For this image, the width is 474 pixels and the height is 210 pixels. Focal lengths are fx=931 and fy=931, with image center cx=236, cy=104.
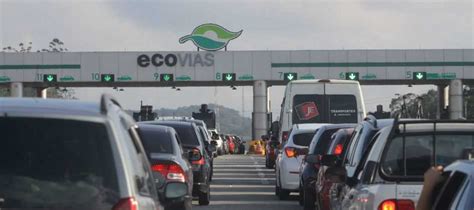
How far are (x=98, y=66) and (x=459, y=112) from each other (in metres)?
18.8

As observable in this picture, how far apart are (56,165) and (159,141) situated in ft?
28.2

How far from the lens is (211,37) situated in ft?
165

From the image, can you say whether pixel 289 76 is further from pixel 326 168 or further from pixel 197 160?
pixel 326 168

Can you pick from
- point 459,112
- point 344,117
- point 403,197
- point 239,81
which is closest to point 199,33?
point 239,81

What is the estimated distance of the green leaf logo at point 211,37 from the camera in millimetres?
49969

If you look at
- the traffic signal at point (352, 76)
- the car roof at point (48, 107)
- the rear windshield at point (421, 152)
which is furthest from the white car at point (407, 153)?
the traffic signal at point (352, 76)

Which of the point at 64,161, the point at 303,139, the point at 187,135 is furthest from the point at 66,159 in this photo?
the point at 303,139

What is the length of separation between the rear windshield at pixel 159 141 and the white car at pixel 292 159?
445 centimetres

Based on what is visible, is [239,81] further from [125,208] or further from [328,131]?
[125,208]

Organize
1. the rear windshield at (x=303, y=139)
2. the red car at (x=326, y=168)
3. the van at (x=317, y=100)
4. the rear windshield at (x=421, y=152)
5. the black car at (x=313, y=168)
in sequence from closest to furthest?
the rear windshield at (x=421, y=152), the red car at (x=326, y=168), the black car at (x=313, y=168), the rear windshield at (x=303, y=139), the van at (x=317, y=100)

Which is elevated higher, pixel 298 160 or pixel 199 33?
pixel 199 33

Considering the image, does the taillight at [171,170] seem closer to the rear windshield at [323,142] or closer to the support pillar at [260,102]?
the rear windshield at [323,142]

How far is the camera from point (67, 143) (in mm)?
5281

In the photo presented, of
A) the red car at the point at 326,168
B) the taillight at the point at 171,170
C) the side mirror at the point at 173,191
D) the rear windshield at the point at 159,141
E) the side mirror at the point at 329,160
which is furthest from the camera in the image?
the rear windshield at the point at 159,141
